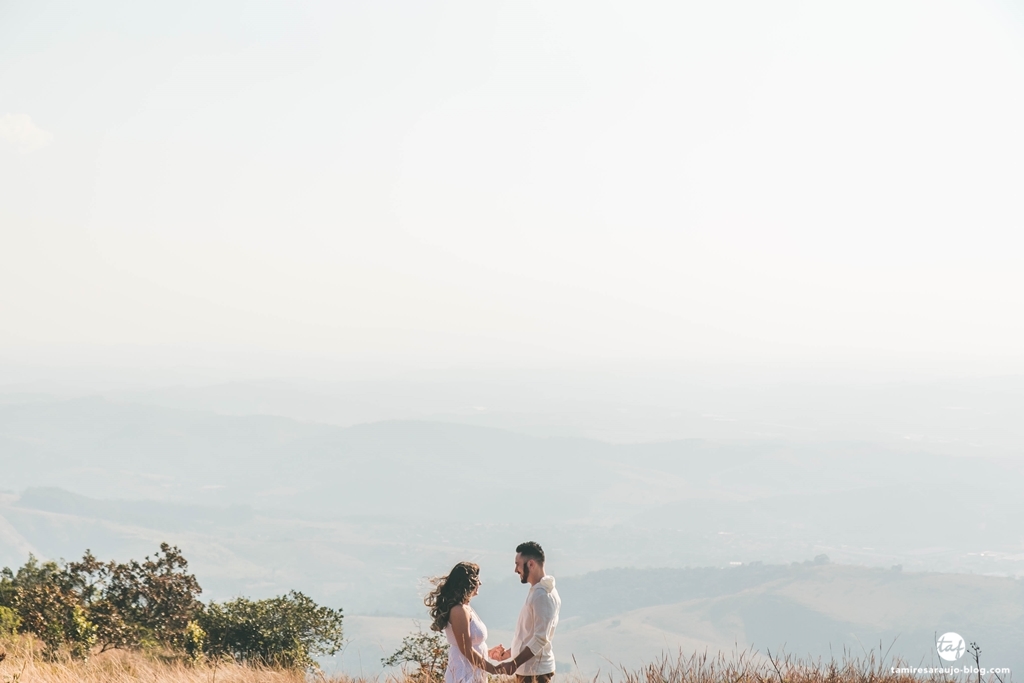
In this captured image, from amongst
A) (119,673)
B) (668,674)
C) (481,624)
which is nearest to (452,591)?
(481,624)

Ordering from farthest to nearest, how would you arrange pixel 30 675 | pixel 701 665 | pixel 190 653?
pixel 190 653 → pixel 30 675 → pixel 701 665

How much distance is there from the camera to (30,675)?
986cm

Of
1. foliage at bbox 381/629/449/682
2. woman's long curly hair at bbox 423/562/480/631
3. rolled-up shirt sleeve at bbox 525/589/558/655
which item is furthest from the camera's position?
foliage at bbox 381/629/449/682

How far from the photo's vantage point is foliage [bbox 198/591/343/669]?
961 inches

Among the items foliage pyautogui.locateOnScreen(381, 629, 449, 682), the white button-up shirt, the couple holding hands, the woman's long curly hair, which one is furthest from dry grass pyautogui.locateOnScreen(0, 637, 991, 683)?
foliage pyautogui.locateOnScreen(381, 629, 449, 682)

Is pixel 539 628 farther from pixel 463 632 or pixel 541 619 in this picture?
pixel 463 632

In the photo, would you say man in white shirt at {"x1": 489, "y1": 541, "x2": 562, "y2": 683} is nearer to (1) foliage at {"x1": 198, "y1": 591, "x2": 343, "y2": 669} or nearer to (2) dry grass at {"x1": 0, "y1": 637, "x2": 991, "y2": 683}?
(2) dry grass at {"x1": 0, "y1": 637, "x2": 991, "y2": 683}

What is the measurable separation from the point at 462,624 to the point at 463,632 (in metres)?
0.08

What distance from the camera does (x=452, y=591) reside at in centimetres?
742

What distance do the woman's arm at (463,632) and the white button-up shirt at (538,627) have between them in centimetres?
40

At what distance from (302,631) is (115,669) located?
1491 centimetres

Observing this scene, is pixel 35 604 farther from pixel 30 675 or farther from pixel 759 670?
pixel 759 670

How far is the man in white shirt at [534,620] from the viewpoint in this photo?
24.8 ft

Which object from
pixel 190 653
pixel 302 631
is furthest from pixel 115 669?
pixel 302 631
